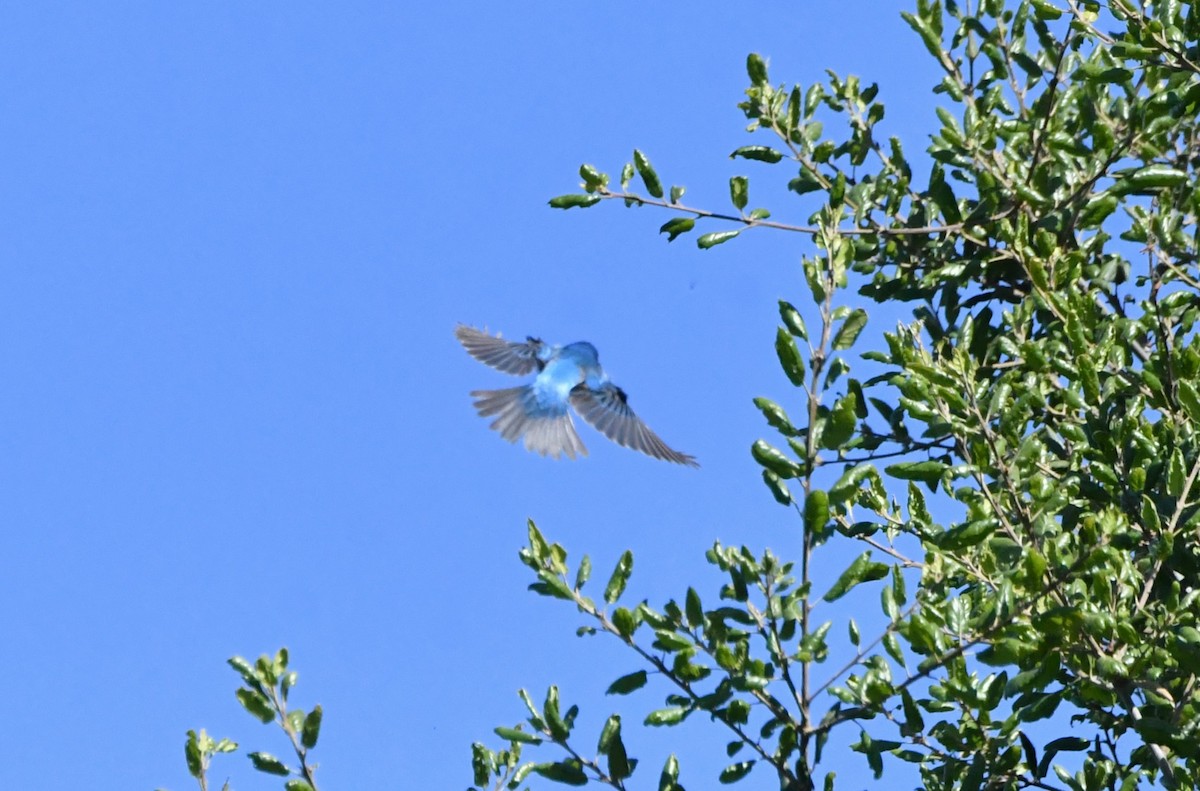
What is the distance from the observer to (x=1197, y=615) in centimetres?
347

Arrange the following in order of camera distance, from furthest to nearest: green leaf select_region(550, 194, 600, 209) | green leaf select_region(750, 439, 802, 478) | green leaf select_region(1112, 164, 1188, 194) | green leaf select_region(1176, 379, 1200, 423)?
green leaf select_region(550, 194, 600, 209) < green leaf select_region(1112, 164, 1188, 194) < green leaf select_region(1176, 379, 1200, 423) < green leaf select_region(750, 439, 802, 478)

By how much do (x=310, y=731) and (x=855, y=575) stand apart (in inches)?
44.3

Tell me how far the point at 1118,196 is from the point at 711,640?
190cm

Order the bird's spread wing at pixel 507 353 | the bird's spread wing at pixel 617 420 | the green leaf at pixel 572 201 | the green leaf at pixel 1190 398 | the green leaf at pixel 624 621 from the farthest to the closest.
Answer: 1. the bird's spread wing at pixel 507 353
2. the bird's spread wing at pixel 617 420
3. the green leaf at pixel 572 201
4. the green leaf at pixel 1190 398
5. the green leaf at pixel 624 621

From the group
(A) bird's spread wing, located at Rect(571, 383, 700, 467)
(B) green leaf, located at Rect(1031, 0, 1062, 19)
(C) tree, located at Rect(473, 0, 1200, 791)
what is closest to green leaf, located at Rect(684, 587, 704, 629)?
(C) tree, located at Rect(473, 0, 1200, 791)

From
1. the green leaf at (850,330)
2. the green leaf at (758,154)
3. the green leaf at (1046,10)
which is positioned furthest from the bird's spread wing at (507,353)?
the green leaf at (850,330)

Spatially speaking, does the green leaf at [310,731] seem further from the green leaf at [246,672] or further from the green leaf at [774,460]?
the green leaf at [774,460]

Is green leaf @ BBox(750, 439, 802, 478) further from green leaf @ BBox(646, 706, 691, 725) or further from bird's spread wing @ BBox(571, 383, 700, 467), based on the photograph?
bird's spread wing @ BBox(571, 383, 700, 467)

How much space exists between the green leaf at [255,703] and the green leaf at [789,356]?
1.21 meters

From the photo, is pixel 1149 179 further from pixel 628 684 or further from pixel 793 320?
pixel 628 684

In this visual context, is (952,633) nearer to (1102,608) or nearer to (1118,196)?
(1102,608)

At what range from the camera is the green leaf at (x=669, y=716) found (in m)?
3.26

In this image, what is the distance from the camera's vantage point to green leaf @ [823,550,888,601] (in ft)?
10.4

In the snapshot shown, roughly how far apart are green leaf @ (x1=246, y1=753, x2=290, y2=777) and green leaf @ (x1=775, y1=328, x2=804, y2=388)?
1.25 metres
